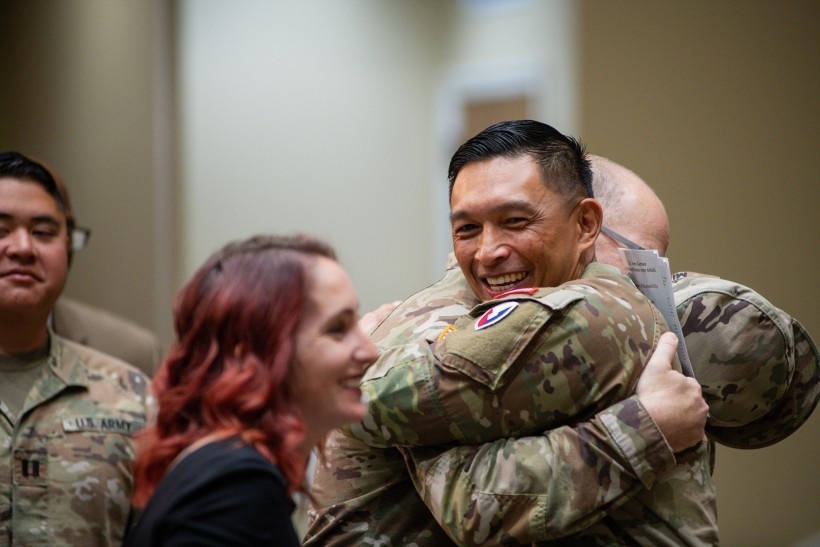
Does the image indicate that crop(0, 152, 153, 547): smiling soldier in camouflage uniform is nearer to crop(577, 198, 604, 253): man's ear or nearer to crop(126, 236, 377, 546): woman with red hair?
crop(126, 236, 377, 546): woman with red hair

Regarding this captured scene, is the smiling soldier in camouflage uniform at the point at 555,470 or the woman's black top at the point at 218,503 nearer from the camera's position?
the woman's black top at the point at 218,503

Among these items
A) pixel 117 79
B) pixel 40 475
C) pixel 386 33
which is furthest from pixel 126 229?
pixel 40 475

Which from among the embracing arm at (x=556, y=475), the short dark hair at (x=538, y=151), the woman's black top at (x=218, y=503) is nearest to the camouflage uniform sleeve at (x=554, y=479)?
the embracing arm at (x=556, y=475)

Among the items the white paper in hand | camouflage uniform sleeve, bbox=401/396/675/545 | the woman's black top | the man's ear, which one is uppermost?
the man's ear

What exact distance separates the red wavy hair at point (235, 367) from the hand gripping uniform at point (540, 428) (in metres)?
A: 0.24

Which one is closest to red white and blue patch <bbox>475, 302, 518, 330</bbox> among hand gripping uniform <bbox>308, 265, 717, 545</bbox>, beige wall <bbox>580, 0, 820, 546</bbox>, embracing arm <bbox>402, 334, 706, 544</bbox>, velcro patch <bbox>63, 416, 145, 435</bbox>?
hand gripping uniform <bbox>308, 265, 717, 545</bbox>

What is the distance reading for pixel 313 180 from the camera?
4.21 m

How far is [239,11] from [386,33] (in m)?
0.81

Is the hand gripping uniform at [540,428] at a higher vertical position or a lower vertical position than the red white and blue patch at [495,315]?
lower

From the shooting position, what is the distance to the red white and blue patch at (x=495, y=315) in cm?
137

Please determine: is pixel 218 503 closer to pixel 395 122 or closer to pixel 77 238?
pixel 77 238

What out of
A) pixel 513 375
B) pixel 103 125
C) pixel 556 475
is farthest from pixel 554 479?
pixel 103 125

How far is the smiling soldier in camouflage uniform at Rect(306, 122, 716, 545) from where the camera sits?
1323 millimetres

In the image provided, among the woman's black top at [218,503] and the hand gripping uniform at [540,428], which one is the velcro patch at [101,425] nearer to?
the hand gripping uniform at [540,428]
